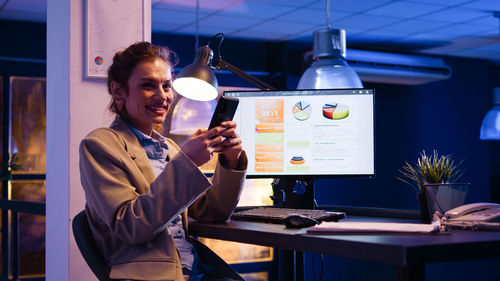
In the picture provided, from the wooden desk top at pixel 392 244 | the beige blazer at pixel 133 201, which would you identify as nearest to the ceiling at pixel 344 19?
the beige blazer at pixel 133 201

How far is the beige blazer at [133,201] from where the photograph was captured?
150 cm

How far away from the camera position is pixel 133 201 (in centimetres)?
153

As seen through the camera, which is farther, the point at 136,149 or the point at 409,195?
the point at 409,195

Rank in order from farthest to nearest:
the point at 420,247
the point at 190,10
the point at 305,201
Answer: the point at 190,10
the point at 305,201
the point at 420,247

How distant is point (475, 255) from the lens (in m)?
1.24

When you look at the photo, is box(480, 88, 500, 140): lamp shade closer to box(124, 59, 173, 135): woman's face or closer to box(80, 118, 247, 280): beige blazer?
box(124, 59, 173, 135): woman's face

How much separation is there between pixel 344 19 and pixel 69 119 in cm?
408

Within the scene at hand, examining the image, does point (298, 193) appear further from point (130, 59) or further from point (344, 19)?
point (344, 19)

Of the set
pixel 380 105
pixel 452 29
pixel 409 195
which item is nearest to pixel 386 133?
pixel 380 105

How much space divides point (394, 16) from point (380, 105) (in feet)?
6.07

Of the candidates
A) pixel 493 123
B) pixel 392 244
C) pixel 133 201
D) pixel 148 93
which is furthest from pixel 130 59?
pixel 493 123

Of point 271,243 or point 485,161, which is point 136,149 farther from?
point 485,161

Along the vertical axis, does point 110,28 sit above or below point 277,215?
above

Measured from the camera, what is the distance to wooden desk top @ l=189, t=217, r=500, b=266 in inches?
44.9
